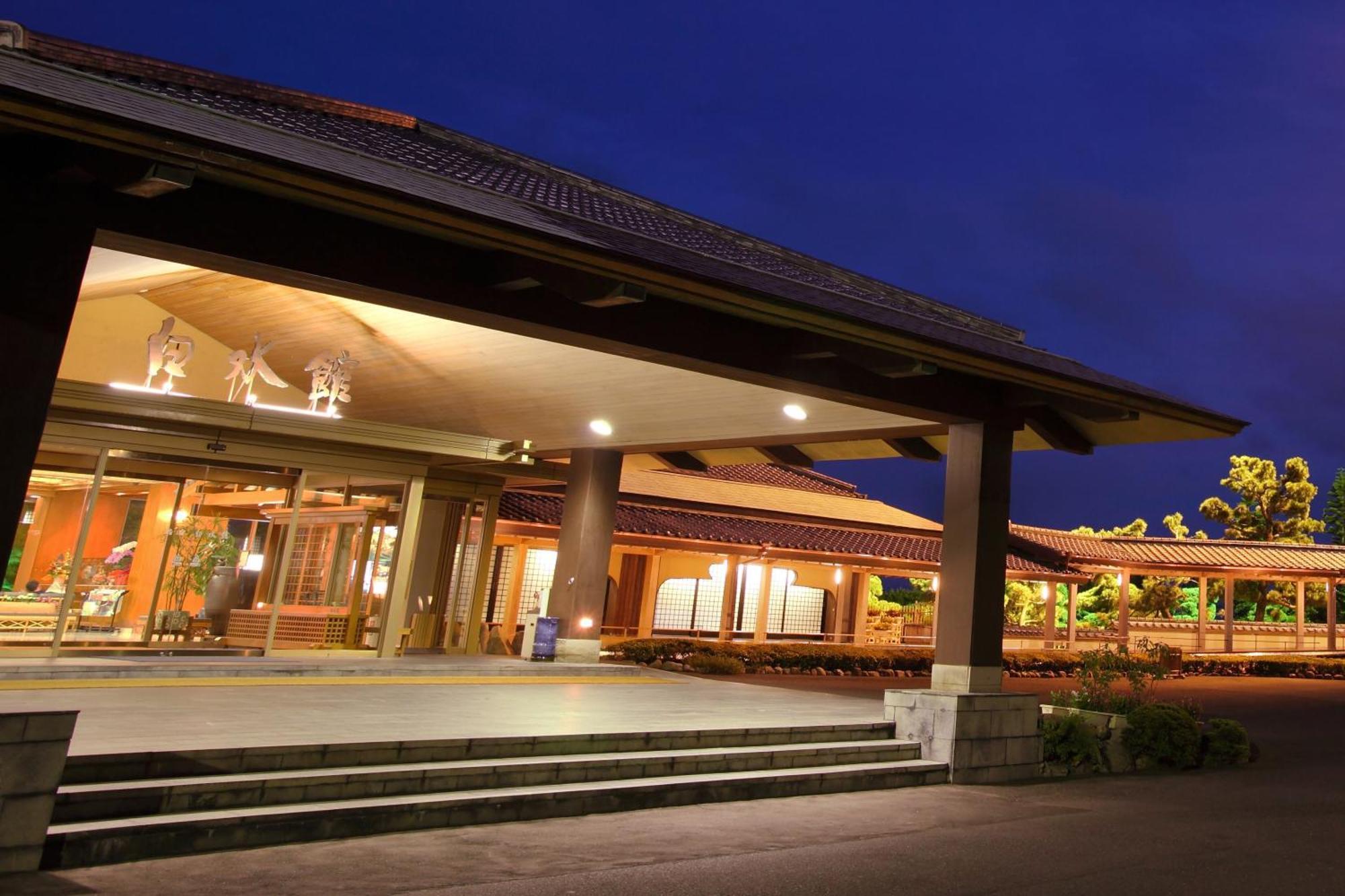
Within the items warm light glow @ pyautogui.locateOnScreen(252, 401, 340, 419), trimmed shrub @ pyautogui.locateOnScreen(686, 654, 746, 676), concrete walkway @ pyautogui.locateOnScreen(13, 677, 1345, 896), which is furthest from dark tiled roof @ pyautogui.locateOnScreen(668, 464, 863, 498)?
concrete walkway @ pyautogui.locateOnScreen(13, 677, 1345, 896)

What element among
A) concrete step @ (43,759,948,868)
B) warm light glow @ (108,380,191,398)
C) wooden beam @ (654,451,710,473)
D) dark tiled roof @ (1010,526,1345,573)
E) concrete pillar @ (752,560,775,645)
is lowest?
concrete step @ (43,759,948,868)

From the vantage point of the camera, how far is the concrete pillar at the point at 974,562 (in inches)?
394

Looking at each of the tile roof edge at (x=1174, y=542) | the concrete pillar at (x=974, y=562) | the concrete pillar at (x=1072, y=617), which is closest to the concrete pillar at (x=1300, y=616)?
the tile roof edge at (x=1174, y=542)

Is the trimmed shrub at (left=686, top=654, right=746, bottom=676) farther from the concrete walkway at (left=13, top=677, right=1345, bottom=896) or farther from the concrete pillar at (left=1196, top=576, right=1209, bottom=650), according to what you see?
the concrete pillar at (left=1196, top=576, right=1209, bottom=650)

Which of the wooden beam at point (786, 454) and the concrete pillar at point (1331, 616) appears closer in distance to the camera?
the wooden beam at point (786, 454)

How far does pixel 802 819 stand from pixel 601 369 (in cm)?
563

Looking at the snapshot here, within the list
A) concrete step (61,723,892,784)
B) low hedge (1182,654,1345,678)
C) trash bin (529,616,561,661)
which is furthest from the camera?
low hedge (1182,654,1345,678)

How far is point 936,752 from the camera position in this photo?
9648 mm

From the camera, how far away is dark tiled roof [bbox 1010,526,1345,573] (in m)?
29.6

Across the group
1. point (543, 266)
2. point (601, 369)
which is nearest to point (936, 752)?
point (601, 369)

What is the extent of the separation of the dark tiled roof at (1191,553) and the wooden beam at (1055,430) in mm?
17473

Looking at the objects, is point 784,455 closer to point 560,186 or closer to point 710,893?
point 560,186

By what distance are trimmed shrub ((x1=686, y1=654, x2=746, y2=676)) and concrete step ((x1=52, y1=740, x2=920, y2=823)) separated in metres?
9.10

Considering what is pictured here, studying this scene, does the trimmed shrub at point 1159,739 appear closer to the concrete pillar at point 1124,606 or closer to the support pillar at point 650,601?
the support pillar at point 650,601
